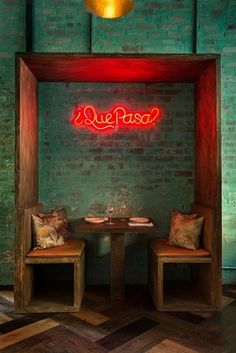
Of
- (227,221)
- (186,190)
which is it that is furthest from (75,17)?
(227,221)

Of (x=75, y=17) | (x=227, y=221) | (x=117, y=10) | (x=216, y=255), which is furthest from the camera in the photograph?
(x=227, y=221)

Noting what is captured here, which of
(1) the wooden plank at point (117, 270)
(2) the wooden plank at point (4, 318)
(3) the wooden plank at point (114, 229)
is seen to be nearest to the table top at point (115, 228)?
(3) the wooden plank at point (114, 229)

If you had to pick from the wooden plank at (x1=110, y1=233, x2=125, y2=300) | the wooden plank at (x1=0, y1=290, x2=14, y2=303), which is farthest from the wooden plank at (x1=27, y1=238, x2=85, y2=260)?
the wooden plank at (x1=0, y1=290, x2=14, y2=303)

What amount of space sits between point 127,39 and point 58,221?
7.58 feet

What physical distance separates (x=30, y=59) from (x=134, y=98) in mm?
1434

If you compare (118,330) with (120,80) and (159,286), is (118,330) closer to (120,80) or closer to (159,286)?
(159,286)

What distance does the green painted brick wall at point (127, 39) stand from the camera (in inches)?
143

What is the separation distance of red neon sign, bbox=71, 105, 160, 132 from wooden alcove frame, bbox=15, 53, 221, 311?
394 millimetres

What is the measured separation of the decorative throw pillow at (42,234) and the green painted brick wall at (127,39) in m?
0.69

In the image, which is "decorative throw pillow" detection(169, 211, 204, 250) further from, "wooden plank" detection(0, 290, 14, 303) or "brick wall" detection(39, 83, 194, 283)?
"wooden plank" detection(0, 290, 14, 303)

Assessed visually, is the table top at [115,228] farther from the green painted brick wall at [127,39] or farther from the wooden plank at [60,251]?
the green painted brick wall at [127,39]

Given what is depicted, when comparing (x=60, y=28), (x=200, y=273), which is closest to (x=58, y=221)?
(x=200, y=273)

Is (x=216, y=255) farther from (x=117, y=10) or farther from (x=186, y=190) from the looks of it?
(x=117, y=10)

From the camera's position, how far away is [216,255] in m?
3.19
